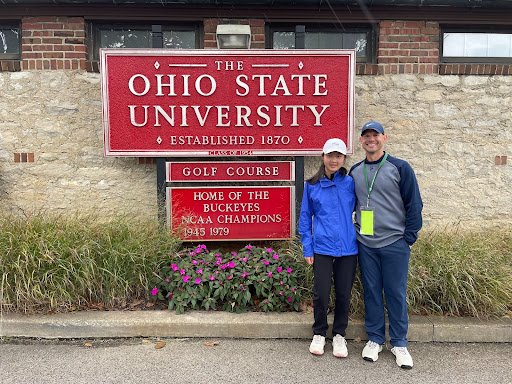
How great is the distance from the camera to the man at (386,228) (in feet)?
8.89

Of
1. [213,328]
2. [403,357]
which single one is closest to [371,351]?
[403,357]

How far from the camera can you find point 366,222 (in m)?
2.79

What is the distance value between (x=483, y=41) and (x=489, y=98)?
0.79 m

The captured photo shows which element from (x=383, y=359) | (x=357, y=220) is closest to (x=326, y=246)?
(x=357, y=220)

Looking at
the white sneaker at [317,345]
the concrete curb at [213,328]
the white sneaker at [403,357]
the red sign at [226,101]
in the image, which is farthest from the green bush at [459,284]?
the red sign at [226,101]

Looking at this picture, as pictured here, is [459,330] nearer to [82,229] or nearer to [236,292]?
[236,292]

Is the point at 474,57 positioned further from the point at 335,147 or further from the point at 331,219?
the point at 331,219

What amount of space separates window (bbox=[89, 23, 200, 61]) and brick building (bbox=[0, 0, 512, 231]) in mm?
13

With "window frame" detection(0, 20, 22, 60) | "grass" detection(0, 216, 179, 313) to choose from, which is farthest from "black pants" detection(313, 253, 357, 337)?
"window frame" detection(0, 20, 22, 60)

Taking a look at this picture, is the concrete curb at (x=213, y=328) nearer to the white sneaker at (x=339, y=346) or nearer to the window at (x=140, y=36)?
the white sneaker at (x=339, y=346)

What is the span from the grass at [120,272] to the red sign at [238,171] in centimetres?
A: 95

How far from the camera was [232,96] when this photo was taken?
14.1 ft

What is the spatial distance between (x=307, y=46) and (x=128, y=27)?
2323 mm

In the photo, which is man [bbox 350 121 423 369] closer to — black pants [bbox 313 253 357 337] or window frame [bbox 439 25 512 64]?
black pants [bbox 313 253 357 337]
